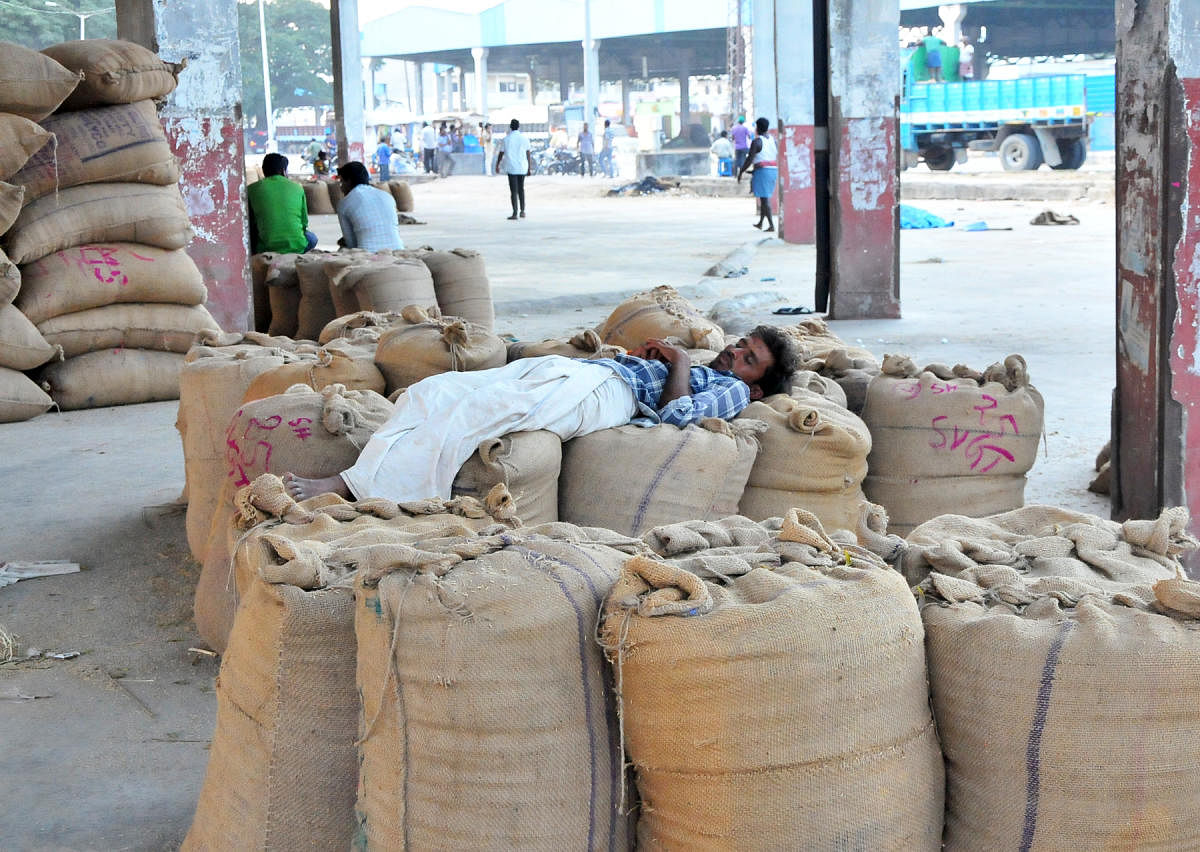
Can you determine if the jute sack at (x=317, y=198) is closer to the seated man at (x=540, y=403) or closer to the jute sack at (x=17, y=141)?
the jute sack at (x=17, y=141)

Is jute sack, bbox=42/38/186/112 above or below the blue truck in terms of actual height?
below

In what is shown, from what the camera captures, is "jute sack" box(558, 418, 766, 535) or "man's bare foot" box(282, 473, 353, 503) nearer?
"man's bare foot" box(282, 473, 353, 503)

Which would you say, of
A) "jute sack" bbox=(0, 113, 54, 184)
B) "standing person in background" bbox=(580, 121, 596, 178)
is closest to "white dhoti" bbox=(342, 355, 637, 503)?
"jute sack" bbox=(0, 113, 54, 184)

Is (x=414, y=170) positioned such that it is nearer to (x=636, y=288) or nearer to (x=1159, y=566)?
(x=636, y=288)

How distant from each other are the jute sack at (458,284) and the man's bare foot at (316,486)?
457 cm

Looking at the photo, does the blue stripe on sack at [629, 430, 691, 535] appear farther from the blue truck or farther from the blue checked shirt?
the blue truck

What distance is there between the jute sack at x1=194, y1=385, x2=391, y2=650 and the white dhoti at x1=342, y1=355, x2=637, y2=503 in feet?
0.45

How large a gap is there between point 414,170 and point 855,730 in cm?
3816

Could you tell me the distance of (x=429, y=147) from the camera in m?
35.8

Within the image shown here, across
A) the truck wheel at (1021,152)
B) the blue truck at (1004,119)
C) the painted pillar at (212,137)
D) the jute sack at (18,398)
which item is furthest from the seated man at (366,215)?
the truck wheel at (1021,152)

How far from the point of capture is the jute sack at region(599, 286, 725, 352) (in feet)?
14.6

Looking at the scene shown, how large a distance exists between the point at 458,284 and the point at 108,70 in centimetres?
227

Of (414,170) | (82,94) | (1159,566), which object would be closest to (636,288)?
(82,94)

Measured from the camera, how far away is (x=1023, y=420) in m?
3.75
